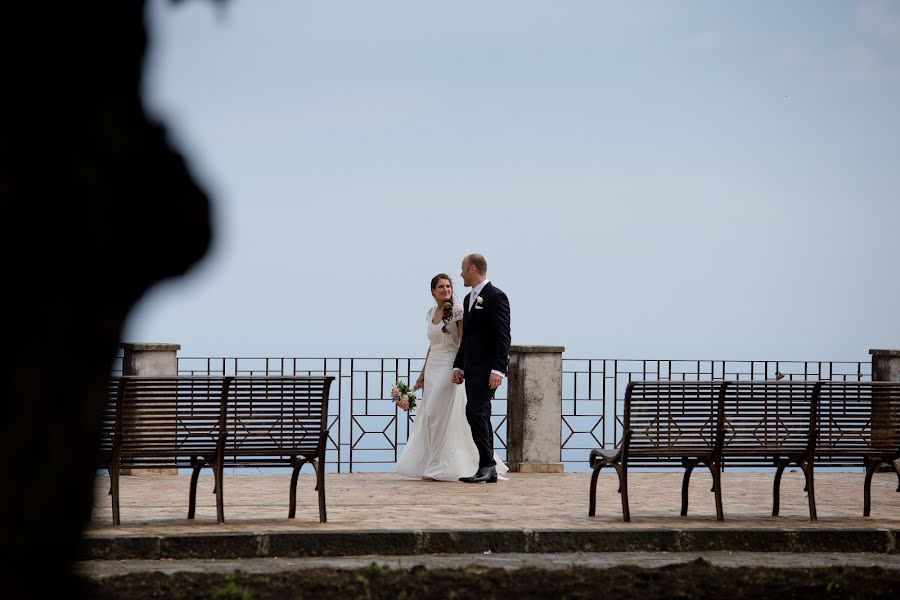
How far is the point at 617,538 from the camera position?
361 inches

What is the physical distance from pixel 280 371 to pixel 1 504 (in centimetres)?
1247

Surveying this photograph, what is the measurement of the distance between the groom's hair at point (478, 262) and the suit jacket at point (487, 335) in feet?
0.68

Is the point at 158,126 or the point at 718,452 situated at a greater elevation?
the point at 158,126

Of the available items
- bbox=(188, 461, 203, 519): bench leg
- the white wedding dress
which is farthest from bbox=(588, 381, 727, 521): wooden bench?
the white wedding dress

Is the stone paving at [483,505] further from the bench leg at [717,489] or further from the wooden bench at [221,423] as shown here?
the wooden bench at [221,423]

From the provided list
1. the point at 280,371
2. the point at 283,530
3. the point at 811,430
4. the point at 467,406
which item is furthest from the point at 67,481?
the point at 280,371

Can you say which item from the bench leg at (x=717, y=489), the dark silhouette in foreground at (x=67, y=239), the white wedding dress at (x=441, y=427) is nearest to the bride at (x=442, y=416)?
the white wedding dress at (x=441, y=427)

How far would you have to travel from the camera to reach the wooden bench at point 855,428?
1033cm

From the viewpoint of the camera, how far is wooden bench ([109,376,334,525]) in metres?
9.38

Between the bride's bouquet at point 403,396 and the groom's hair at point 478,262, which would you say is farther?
the bride's bouquet at point 403,396

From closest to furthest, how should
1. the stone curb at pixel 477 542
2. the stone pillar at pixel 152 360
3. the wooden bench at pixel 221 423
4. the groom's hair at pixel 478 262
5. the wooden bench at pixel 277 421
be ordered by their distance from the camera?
the stone curb at pixel 477 542
the wooden bench at pixel 221 423
the wooden bench at pixel 277 421
the groom's hair at pixel 478 262
the stone pillar at pixel 152 360

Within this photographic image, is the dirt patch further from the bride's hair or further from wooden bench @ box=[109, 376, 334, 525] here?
the bride's hair

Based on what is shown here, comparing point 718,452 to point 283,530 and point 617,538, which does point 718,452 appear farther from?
point 283,530

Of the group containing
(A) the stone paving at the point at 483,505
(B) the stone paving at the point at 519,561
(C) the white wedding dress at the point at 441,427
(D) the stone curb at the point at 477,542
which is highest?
(C) the white wedding dress at the point at 441,427
